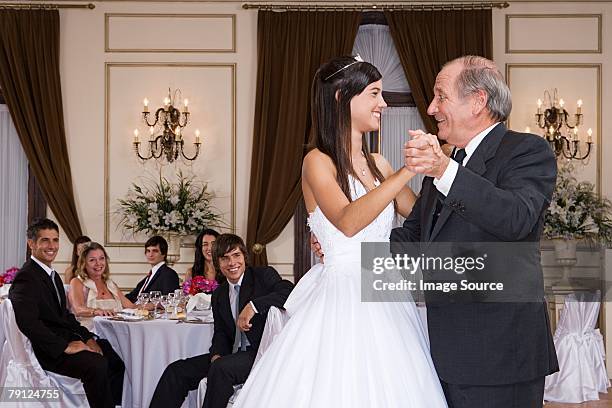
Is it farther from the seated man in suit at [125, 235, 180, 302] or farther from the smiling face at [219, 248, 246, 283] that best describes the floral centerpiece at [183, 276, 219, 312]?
the seated man in suit at [125, 235, 180, 302]

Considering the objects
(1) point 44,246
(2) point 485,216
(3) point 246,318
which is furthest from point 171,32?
(2) point 485,216

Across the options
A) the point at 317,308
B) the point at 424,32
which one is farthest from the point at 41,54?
the point at 317,308

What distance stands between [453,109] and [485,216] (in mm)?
422

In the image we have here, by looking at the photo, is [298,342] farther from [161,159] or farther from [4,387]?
[161,159]

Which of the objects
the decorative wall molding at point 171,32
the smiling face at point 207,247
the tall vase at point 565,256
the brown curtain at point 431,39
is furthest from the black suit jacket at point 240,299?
the decorative wall molding at point 171,32

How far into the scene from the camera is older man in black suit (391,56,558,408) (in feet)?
6.63

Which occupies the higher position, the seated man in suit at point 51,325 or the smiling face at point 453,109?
the smiling face at point 453,109

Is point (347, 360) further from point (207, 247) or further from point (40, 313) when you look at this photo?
point (207, 247)

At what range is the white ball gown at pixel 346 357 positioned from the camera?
2.48m

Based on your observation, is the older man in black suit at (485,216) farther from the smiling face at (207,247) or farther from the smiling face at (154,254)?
the smiling face at (154,254)

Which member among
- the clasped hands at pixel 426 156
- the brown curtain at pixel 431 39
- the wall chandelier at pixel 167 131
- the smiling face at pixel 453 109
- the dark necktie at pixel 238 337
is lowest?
the dark necktie at pixel 238 337

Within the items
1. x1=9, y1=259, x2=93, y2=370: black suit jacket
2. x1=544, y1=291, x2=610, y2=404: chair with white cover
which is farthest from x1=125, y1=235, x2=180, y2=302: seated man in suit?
x1=544, y1=291, x2=610, y2=404: chair with white cover

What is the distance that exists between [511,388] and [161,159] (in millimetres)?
6972

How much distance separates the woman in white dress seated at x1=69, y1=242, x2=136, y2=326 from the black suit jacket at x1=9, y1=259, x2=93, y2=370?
1006 mm
